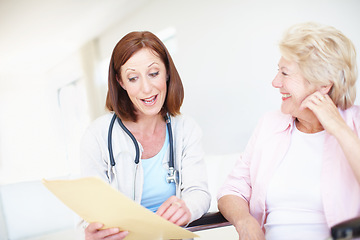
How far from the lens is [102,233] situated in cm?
90

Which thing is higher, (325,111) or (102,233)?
(325,111)

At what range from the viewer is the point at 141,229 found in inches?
35.1

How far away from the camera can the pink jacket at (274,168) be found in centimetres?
101

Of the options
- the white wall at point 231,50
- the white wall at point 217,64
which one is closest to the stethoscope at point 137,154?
the white wall at point 231,50

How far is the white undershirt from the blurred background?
473 millimetres

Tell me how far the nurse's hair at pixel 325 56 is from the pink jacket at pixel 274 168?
0.34ft

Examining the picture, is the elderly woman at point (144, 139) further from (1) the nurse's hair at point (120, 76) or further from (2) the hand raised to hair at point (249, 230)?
(2) the hand raised to hair at point (249, 230)

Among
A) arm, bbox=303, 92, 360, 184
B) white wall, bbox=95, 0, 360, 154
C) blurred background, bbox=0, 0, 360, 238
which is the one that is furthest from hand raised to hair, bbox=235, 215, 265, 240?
white wall, bbox=95, 0, 360, 154

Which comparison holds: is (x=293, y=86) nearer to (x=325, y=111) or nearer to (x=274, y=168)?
(x=325, y=111)

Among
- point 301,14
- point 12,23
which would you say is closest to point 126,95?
point 301,14

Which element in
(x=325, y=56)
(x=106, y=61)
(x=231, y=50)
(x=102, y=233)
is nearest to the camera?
(x=102, y=233)

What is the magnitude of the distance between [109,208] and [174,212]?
256mm

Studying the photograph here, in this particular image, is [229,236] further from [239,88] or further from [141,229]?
[239,88]

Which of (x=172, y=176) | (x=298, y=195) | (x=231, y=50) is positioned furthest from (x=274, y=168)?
(x=231, y=50)
